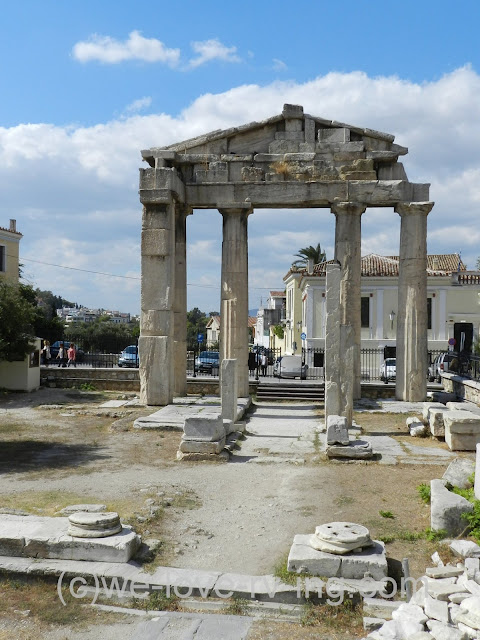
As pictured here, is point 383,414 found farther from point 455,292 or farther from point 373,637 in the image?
point 455,292

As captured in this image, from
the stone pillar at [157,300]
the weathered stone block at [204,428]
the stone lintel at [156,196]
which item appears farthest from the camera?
the stone pillar at [157,300]

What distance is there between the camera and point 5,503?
26.0 feet

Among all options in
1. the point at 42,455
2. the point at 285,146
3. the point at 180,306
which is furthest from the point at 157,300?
the point at 42,455

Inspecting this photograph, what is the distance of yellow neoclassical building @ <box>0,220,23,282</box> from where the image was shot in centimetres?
3628

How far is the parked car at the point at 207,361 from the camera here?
24.7 m

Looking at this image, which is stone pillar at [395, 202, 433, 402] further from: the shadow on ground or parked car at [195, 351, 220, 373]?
parked car at [195, 351, 220, 373]

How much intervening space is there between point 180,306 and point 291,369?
25.0 ft

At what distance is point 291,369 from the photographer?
23.9 metres

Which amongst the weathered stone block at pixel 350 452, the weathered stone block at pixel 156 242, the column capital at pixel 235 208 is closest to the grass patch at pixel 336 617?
the weathered stone block at pixel 350 452

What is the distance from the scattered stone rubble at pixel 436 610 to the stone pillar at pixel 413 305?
1126 centimetres

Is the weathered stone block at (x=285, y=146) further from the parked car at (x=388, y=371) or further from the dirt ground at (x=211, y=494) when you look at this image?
the parked car at (x=388, y=371)

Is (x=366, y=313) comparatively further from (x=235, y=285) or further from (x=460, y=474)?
(x=460, y=474)

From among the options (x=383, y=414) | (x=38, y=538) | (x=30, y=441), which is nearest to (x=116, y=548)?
(x=38, y=538)

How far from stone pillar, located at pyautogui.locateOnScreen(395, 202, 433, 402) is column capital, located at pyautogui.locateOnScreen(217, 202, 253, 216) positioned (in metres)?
3.87
